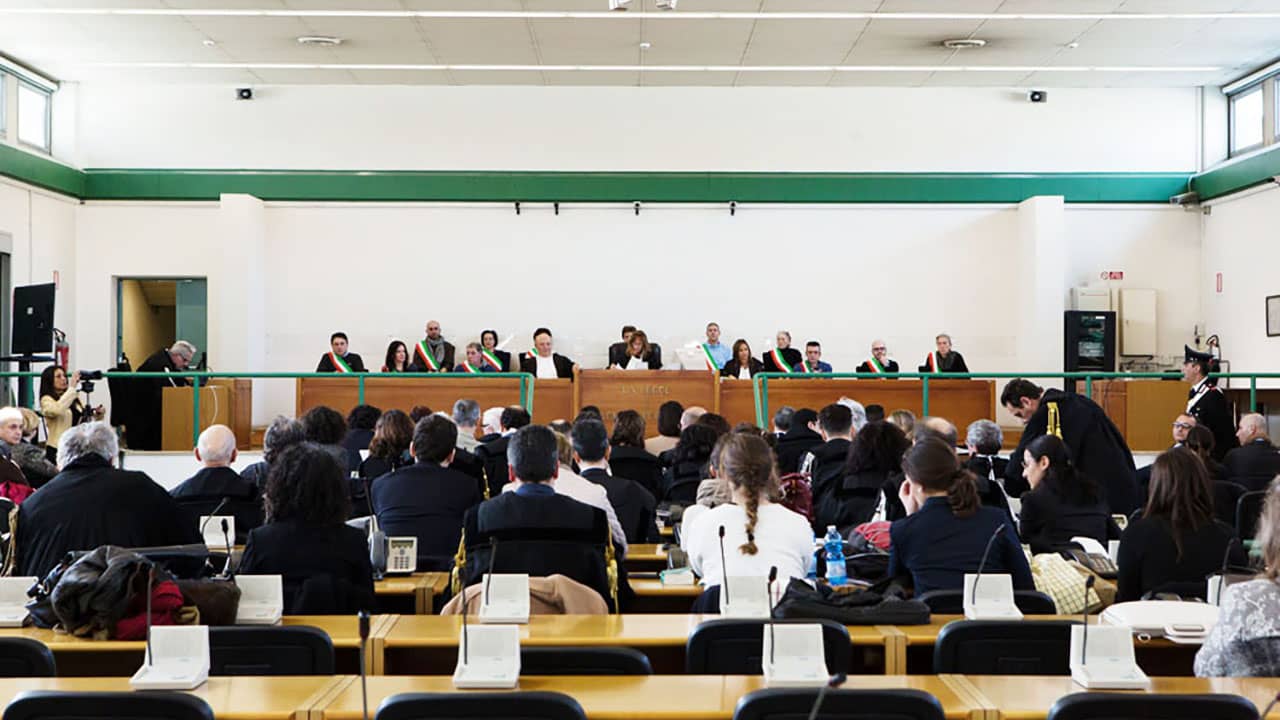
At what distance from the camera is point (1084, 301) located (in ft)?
48.6

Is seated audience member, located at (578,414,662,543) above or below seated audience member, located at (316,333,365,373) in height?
below

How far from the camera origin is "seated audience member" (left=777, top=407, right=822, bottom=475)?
25.6ft

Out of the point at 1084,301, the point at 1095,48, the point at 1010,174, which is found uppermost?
the point at 1095,48

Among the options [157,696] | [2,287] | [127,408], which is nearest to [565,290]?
[127,408]

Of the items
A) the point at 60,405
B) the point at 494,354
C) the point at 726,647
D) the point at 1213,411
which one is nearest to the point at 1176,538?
the point at 726,647

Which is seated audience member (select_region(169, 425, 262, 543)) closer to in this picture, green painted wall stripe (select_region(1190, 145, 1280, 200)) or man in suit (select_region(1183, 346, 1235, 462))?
man in suit (select_region(1183, 346, 1235, 462))

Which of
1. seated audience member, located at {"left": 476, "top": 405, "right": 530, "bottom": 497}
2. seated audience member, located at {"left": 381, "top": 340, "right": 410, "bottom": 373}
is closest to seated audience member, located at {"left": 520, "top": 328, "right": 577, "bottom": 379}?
seated audience member, located at {"left": 381, "top": 340, "right": 410, "bottom": 373}

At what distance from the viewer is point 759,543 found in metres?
4.18

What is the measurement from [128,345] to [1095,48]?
38.7 feet

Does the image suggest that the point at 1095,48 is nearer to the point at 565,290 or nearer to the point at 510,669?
the point at 565,290

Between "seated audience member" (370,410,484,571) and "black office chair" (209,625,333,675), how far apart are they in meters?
2.23

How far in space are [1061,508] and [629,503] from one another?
190cm

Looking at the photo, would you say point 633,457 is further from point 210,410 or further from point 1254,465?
point 210,410

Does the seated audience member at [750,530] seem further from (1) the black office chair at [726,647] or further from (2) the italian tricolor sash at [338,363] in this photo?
(2) the italian tricolor sash at [338,363]
